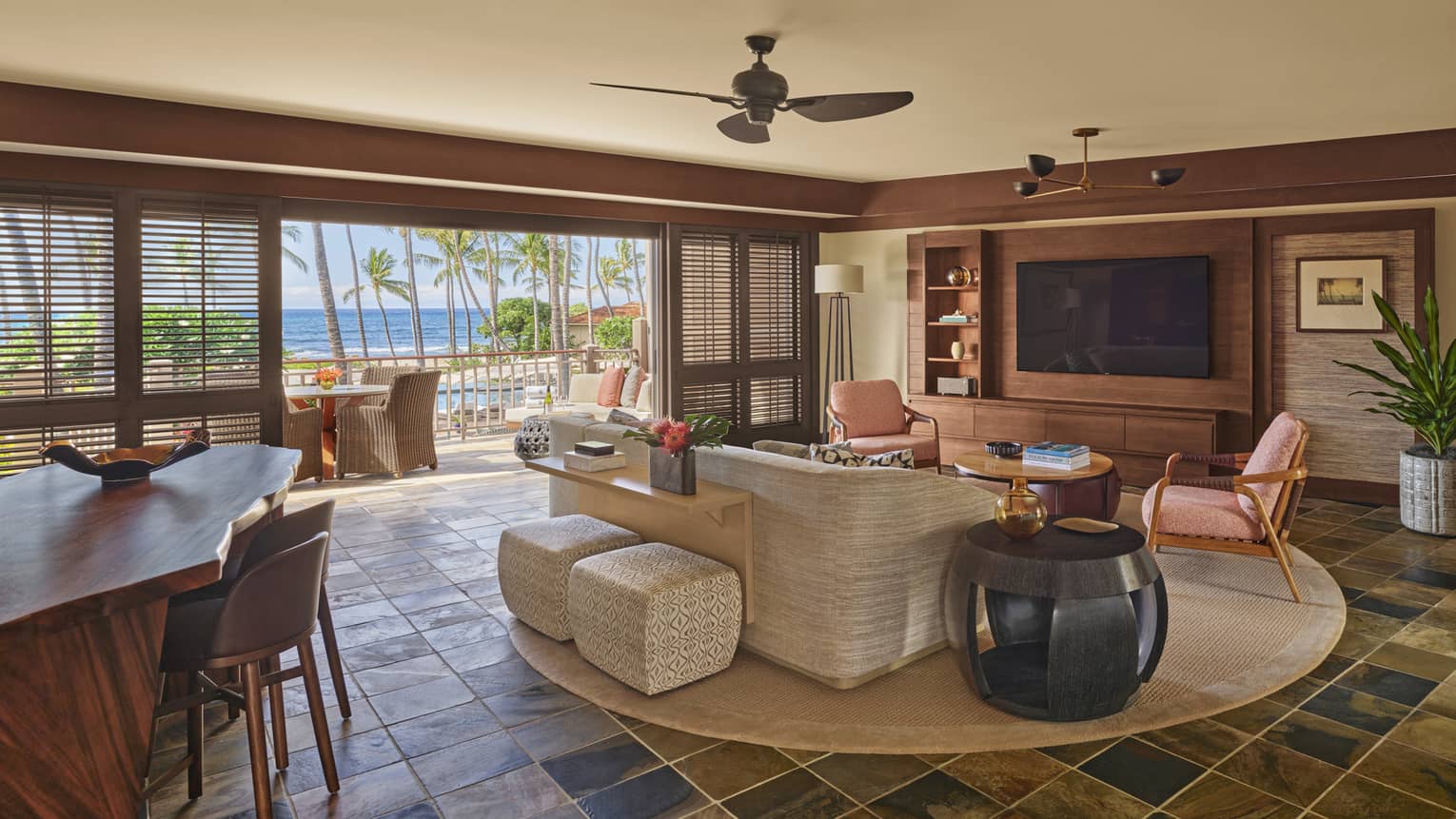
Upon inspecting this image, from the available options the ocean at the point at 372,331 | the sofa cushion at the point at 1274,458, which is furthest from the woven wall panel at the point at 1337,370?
the ocean at the point at 372,331

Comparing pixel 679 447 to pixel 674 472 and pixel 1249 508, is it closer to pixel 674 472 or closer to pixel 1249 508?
pixel 674 472

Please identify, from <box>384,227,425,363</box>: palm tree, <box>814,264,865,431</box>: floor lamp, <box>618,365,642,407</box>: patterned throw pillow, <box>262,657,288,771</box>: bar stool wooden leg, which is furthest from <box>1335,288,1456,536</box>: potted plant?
<box>384,227,425,363</box>: palm tree

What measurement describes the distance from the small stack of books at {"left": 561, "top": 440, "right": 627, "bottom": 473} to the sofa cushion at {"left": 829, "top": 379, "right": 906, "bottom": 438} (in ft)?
10.9

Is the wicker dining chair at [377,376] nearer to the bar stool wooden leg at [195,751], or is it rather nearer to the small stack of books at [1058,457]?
the small stack of books at [1058,457]

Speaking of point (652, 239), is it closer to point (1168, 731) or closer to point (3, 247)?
point (3, 247)

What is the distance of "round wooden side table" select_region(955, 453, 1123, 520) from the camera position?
17.4ft

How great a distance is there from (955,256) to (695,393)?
270 centimetres

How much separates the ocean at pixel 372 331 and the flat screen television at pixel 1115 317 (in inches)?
876

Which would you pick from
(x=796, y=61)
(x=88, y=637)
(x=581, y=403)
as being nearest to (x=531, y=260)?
(x=581, y=403)

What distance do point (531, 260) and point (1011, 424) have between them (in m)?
14.5

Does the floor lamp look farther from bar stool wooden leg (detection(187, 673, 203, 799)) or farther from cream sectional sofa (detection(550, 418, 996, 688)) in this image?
bar stool wooden leg (detection(187, 673, 203, 799))

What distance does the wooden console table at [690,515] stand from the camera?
3.37 metres

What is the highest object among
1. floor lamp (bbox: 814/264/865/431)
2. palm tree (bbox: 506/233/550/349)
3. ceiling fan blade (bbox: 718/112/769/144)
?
palm tree (bbox: 506/233/550/349)

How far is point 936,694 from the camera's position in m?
3.22
